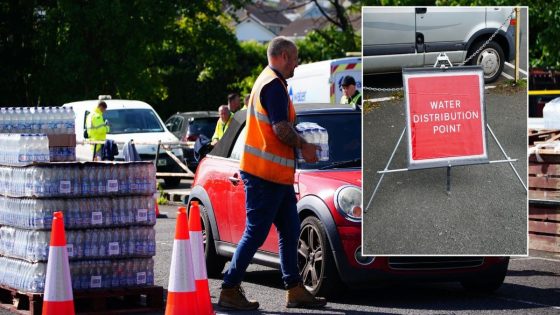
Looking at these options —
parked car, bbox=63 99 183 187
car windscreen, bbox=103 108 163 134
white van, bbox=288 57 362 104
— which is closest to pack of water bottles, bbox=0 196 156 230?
white van, bbox=288 57 362 104

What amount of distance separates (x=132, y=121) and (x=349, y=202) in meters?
17.9

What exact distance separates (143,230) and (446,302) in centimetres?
243

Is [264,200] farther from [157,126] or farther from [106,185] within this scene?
[157,126]

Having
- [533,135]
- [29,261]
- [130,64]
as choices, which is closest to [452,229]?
[29,261]

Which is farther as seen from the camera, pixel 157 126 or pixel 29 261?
pixel 157 126

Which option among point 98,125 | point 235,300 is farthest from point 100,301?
point 98,125

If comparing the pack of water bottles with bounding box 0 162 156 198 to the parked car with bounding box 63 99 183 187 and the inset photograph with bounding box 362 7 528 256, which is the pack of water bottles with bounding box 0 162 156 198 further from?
the parked car with bounding box 63 99 183 187

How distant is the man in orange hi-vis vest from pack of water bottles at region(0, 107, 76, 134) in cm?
170

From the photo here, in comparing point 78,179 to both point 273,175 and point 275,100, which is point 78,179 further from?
point 275,100

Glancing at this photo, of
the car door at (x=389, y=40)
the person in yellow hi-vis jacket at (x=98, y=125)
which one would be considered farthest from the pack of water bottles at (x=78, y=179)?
the person in yellow hi-vis jacket at (x=98, y=125)

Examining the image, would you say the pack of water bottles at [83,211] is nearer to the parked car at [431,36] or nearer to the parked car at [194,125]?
the parked car at [431,36]

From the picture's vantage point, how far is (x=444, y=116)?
7969 millimetres

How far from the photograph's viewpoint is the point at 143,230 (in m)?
9.38

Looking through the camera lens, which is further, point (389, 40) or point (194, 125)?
point (194, 125)
